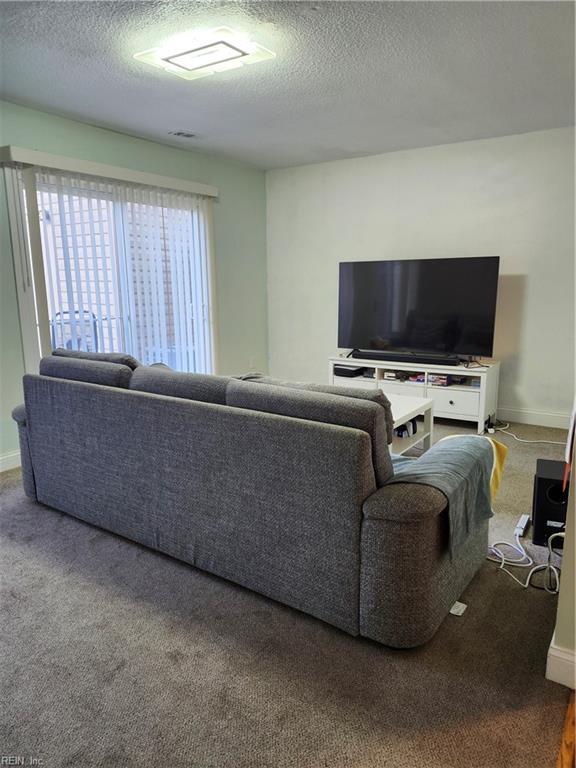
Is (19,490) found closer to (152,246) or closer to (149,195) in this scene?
(152,246)

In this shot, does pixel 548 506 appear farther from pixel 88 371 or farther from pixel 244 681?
pixel 88 371

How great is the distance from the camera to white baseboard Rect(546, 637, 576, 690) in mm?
1614

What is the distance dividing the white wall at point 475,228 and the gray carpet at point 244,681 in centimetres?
263

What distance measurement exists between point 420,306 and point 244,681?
140 inches

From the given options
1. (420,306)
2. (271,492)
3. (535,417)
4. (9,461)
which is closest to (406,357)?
(420,306)

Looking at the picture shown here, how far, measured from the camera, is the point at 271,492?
1925 millimetres

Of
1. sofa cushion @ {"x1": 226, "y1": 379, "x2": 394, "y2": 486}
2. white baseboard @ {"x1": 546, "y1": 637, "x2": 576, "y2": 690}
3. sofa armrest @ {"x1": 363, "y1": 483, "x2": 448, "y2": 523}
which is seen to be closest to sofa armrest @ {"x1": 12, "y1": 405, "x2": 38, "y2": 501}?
sofa cushion @ {"x1": 226, "y1": 379, "x2": 394, "y2": 486}

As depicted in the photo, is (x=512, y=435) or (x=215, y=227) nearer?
(x=512, y=435)

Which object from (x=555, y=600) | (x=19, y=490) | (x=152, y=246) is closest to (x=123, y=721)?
(x=555, y=600)

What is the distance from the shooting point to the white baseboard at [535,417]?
14.3ft

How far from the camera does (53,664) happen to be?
5.74 ft

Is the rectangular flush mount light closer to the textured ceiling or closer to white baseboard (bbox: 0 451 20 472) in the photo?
the textured ceiling

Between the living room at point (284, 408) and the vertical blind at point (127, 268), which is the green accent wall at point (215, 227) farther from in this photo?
the vertical blind at point (127, 268)

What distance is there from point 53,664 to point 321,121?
3630 mm
